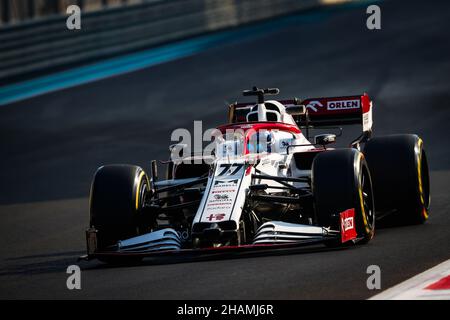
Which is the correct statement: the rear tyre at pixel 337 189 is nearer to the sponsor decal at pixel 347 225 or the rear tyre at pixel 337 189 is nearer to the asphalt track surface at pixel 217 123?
the sponsor decal at pixel 347 225

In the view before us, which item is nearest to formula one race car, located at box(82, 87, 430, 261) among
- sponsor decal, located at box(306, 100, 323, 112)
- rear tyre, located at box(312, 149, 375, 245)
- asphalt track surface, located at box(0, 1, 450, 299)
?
rear tyre, located at box(312, 149, 375, 245)

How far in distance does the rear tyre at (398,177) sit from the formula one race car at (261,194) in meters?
0.01

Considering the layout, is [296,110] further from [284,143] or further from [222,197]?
[222,197]

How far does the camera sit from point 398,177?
13.0 metres

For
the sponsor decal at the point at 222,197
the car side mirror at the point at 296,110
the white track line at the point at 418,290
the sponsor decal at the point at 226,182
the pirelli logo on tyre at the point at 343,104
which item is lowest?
the white track line at the point at 418,290

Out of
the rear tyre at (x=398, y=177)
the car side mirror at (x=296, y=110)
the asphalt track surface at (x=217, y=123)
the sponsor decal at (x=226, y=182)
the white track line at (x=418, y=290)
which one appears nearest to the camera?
the white track line at (x=418, y=290)

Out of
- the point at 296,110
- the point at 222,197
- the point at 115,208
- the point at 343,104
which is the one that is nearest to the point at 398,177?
the point at 296,110

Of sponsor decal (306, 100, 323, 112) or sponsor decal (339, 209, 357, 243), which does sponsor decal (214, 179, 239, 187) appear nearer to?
sponsor decal (339, 209, 357, 243)

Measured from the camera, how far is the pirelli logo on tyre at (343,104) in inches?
595

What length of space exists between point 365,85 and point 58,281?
1696 cm

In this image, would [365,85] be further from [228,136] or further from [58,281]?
[58,281]

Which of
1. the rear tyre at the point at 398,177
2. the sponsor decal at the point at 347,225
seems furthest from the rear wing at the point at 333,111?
the sponsor decal at the point at 347,225

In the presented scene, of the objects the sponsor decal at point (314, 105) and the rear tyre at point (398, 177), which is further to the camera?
the sponsor decal at point (314, 105)
